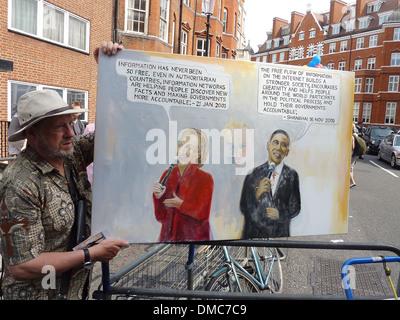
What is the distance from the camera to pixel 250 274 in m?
3.34

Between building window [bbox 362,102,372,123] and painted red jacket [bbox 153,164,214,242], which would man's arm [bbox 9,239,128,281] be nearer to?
painted red jacket [bbox 153,164,214,242]

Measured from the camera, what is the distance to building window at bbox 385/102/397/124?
45.6 metres

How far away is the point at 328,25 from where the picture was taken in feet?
189

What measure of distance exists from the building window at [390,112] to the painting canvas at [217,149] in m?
50.8

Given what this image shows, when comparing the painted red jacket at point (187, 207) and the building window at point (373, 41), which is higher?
the building window at point (373, 41)

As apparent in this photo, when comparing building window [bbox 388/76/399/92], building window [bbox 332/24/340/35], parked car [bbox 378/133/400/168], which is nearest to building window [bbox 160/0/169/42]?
parked car [bbox 378/133/400/168]

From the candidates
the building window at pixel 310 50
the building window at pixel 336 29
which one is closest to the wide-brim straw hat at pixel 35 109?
the building window at pixel 336 29

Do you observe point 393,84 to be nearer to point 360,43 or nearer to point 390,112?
point 390,112

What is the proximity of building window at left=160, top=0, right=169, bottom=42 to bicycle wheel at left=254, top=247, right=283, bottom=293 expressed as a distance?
15389mm

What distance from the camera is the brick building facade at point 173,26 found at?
15266 mm

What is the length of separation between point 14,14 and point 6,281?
1132 centimetres

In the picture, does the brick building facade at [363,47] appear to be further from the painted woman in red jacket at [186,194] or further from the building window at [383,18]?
the painted woman in red jacket at [186,194]

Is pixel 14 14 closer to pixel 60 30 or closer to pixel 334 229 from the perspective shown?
pixel 60 30
